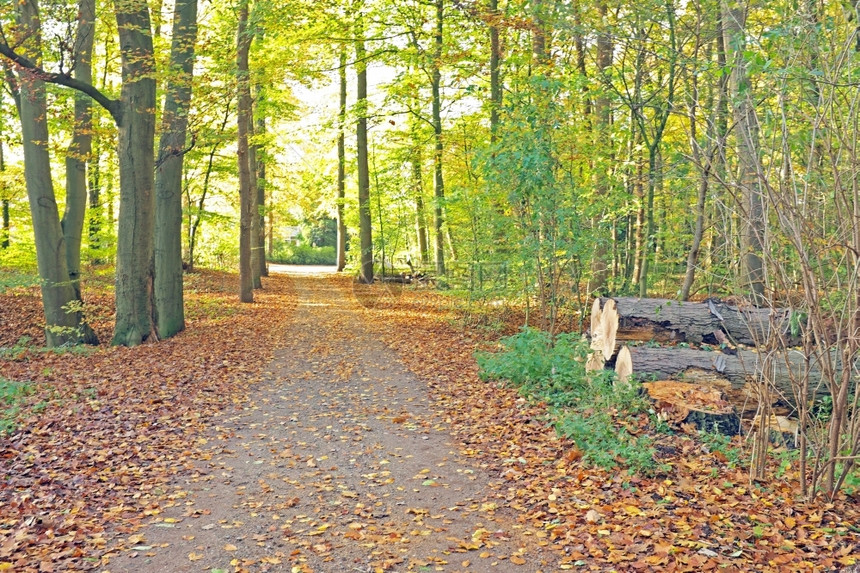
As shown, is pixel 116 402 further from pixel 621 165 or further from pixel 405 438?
pixel 621 165

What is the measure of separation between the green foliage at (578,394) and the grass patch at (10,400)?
545 centimetres

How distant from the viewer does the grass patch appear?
7.00 m

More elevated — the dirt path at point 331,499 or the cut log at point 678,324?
the cut log at point 678,324

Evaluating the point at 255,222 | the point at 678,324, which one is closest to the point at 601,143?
the point at 678,324

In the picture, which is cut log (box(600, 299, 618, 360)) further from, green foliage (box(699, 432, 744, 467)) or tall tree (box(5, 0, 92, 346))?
tall tree (box(5, 0, 92, 346))

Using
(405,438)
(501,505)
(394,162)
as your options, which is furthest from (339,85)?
(501,505)

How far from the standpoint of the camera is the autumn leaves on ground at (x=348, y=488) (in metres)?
4.41

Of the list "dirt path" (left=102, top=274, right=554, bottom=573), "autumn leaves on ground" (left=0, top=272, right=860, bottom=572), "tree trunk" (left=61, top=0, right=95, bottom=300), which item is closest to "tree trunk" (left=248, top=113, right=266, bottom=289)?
"tree trunk" (left=61, top=0, right=95, bottom=300)

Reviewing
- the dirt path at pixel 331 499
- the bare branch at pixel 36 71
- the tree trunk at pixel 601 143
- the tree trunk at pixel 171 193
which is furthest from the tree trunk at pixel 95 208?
the dirt path at pixel 331 499

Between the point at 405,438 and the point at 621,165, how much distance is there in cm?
682

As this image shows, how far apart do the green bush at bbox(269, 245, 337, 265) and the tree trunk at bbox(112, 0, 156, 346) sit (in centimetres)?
3657

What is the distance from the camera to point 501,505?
534 cm

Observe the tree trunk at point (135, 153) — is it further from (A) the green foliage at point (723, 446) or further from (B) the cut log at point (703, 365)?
(A) the green foliage at point (723, 446)

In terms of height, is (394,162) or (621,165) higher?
(394,162)
